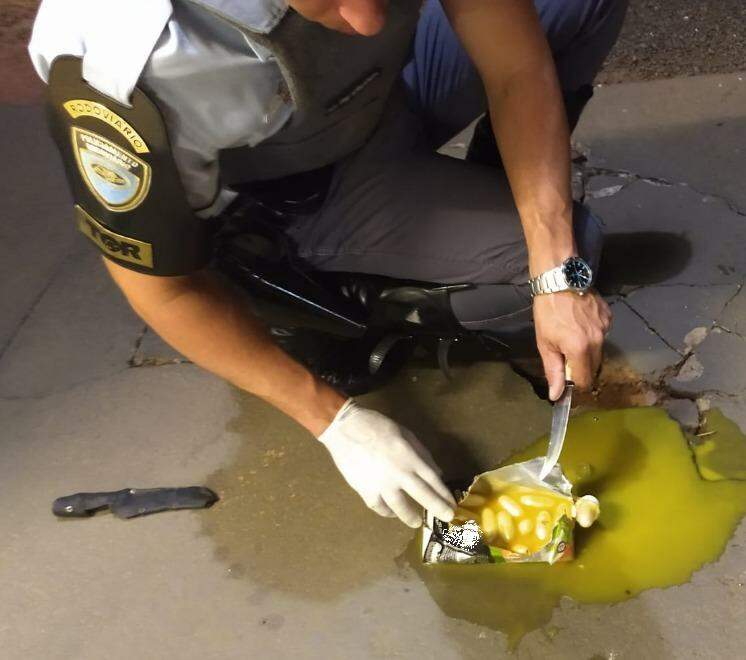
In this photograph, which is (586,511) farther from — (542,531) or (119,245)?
(119,245)

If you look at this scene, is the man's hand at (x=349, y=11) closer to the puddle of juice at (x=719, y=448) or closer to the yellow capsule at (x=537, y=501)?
the yellow capsule at (x=537, y=501)

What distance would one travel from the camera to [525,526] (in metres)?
0.98

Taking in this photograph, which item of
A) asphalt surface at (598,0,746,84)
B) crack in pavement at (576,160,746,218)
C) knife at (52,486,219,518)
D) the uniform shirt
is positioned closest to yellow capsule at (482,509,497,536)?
knife at (52,486,219,518)

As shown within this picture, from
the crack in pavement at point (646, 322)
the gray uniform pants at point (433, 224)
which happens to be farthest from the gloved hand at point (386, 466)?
the crack in pavement at point (646, 322)

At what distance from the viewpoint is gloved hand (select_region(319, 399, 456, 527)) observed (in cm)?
99

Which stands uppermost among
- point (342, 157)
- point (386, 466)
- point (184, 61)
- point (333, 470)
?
point (184, 61)

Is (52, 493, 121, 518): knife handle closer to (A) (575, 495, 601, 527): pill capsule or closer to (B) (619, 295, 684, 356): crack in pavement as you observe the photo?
(A) (575, 495, 601, 527): pill capsule

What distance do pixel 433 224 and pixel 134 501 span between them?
24.1 inches

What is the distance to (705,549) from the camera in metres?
1.00

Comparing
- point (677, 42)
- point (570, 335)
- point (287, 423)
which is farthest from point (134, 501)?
point (677, 42)

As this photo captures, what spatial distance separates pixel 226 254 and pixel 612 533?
0.65 metres

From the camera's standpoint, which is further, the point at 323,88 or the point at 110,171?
the point at 323,88

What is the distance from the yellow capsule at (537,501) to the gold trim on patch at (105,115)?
24.2 inches

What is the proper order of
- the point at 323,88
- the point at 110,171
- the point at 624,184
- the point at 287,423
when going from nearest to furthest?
1. the point at 110,171
2. the point at 323,88
3. the point at 287,423
4. the point at 624,184
